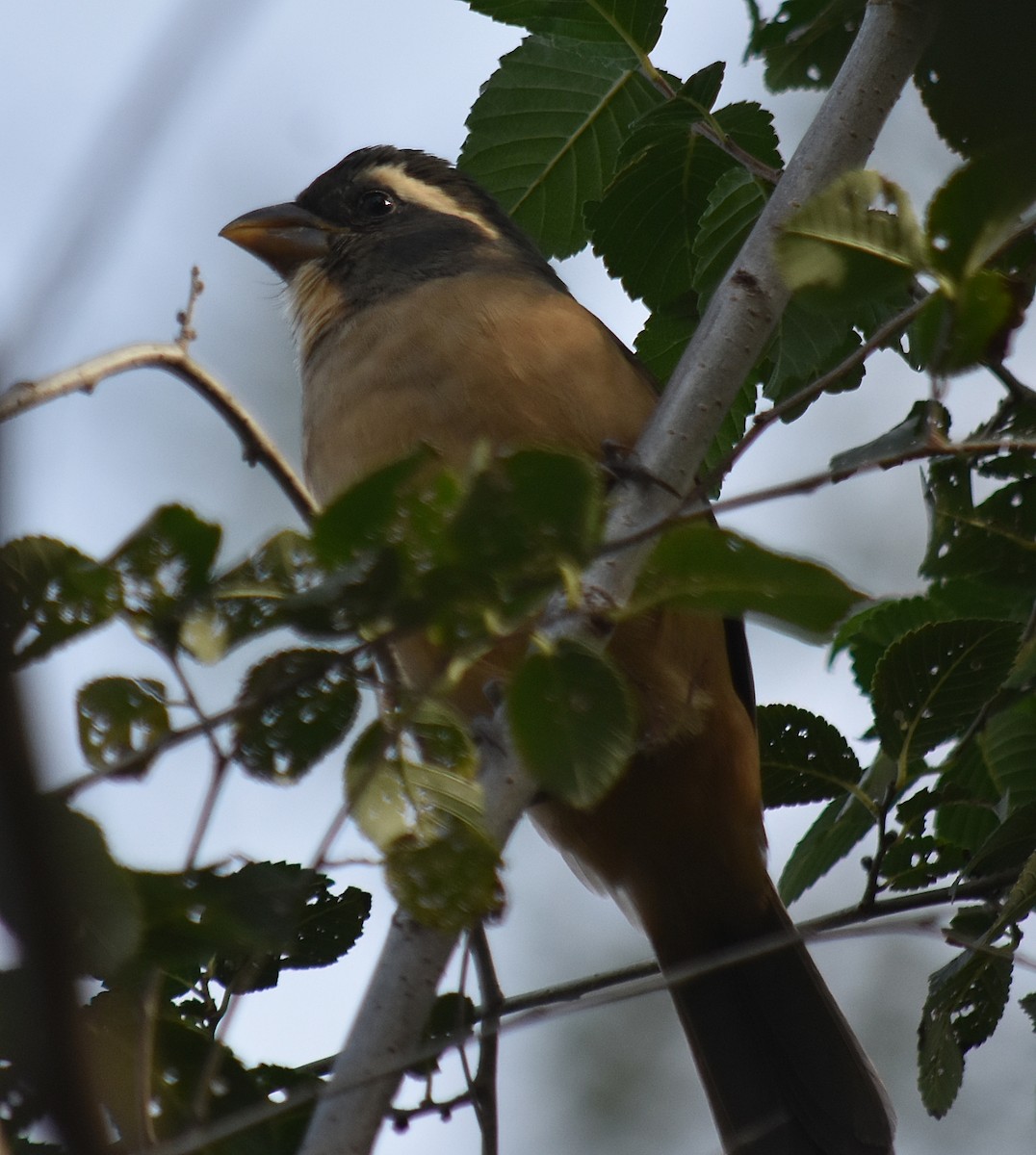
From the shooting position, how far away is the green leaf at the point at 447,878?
1.79 meters

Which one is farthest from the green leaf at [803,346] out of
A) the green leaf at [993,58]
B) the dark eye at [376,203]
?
the dark eye at [376,203]

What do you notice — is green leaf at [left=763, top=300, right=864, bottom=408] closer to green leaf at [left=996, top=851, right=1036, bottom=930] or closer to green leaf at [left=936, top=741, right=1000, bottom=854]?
green leaf at [left=936, top=741, right=1000, bottom=854]

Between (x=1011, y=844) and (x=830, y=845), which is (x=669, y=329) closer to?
(x=830, y=845)

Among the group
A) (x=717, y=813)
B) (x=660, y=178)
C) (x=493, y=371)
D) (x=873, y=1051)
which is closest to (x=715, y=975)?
(x=717, y=813)

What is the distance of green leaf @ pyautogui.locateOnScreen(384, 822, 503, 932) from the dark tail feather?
1871 millimetres

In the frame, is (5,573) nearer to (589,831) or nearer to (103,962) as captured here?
(103,962)

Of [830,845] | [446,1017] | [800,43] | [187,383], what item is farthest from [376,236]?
[446,1017]

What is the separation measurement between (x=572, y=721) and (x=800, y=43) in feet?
7.51

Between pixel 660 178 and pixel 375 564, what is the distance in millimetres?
2024

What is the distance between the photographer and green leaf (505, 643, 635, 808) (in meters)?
1.58

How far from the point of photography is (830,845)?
2.88 meters

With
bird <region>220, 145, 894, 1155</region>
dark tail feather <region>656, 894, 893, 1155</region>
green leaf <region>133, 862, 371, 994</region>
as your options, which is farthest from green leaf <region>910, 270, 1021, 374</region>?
dark tail feather <region>656, 894, 893, 1155</region>

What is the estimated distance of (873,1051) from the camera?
319 inches

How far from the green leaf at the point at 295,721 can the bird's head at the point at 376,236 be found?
2668 millimetres
